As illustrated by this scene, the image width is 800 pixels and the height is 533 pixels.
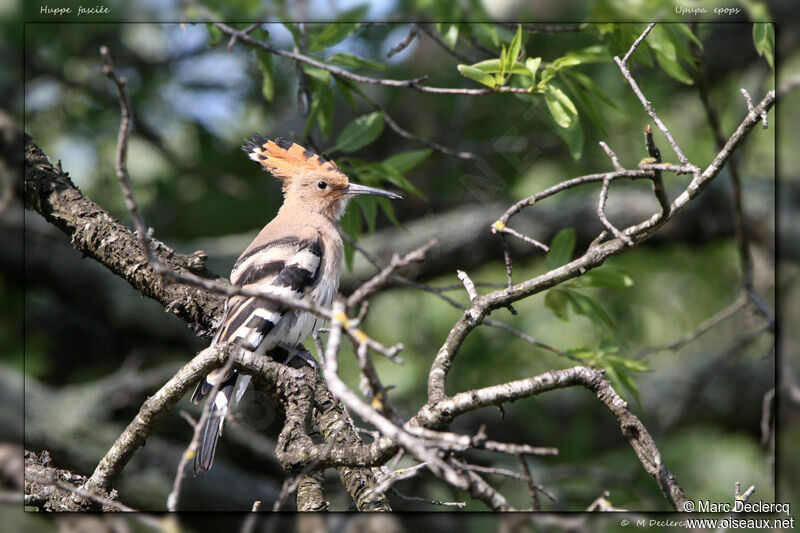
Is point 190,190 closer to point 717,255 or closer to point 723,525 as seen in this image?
point 717,255

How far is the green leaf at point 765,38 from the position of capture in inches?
74.4

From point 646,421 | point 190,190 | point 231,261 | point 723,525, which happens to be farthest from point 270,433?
point 723,525

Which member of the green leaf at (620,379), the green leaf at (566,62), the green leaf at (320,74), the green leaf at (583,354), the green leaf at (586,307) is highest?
the green leaf at (320,74)

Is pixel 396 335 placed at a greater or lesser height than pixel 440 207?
lesser

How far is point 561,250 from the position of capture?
204 centimetres

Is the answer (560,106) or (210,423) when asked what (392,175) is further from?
(210,423)

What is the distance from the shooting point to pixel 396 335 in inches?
170

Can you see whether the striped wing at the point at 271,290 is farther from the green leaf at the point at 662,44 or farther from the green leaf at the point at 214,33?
the green leaf at the point at 662,44

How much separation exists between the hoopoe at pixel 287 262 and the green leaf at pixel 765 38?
105cm

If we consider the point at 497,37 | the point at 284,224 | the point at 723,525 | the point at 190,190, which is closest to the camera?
the point at 723,525

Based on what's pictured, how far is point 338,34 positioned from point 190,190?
7.12 ft

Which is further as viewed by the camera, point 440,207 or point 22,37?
point 440,207

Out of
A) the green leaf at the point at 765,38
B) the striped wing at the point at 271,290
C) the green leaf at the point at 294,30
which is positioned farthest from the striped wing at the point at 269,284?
the green leaf at the point at 765,38

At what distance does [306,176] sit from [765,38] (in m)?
1.47
